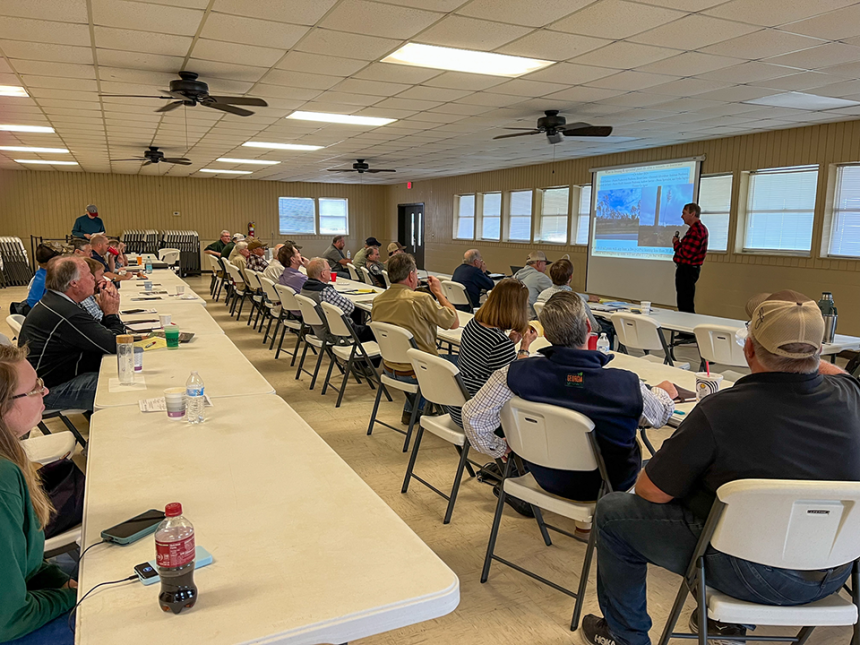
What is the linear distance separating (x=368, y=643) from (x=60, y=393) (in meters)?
2.27

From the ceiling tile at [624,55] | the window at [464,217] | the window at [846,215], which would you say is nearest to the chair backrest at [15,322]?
the ceiling tile at [624,55]

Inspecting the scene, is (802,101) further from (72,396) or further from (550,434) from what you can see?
(72,396)

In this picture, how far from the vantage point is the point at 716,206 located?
355 inches

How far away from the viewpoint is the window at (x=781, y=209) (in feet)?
25.7

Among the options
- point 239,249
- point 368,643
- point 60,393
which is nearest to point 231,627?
point 368,643

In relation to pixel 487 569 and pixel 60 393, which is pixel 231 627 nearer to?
pixel 487 569

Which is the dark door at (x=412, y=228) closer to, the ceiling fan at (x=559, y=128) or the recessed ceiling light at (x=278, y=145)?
the recessed ceiling light at (x=278, y=145)

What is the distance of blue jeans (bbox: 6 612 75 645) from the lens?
1261mm

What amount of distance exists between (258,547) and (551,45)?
422cm

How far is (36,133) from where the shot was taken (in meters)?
8.96

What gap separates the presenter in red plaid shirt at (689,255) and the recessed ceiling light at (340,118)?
13.8 ft

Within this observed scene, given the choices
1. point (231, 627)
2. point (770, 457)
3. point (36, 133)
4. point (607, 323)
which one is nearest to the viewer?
point (231, 627)

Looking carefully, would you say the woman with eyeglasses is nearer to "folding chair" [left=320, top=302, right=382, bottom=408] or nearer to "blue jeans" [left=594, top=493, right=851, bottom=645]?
"blue jeans" [left=594, top=493, right=851, bottom=645]

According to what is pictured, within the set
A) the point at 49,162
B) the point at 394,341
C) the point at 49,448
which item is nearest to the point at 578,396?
the point at 394,341
